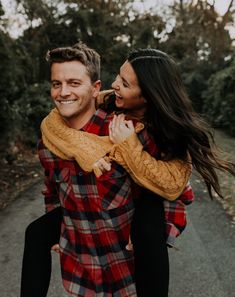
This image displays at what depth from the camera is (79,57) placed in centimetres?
213

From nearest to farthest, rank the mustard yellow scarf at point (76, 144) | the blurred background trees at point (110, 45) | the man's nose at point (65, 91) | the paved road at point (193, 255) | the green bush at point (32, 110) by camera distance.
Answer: the mustard yellow scarf at point (76, 144) < the man's nose at point (65, 91) < the paved road at point (193, 255) < the blurred background trees at point (110, 45) < the green bush at point (32, 110)

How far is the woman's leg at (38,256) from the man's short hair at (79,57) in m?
0.85

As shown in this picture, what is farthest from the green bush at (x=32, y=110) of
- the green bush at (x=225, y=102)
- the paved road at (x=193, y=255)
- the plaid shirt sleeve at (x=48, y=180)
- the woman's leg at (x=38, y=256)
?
the woman's leg at (x=38, y=256)

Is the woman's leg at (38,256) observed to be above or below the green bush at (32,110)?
above

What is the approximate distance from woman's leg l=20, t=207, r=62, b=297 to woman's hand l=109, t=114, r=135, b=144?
620 millimetres

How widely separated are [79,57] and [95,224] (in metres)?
0.88

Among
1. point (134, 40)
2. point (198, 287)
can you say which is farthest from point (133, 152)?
point (134, 40)

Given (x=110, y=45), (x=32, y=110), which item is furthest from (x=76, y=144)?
(x=110, y=45)

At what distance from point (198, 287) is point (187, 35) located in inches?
770

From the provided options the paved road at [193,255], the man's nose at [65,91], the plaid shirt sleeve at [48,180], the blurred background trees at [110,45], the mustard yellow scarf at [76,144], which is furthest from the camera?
the blurred background trees at [110,45]

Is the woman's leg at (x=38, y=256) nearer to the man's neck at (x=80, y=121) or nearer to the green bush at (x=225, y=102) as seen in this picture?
the man's neck at (x=80, y=121)

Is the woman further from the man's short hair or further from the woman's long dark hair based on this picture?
the man's short hair

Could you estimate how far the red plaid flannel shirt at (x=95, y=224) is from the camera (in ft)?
6.97

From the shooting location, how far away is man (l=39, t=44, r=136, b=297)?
2.12 meters
